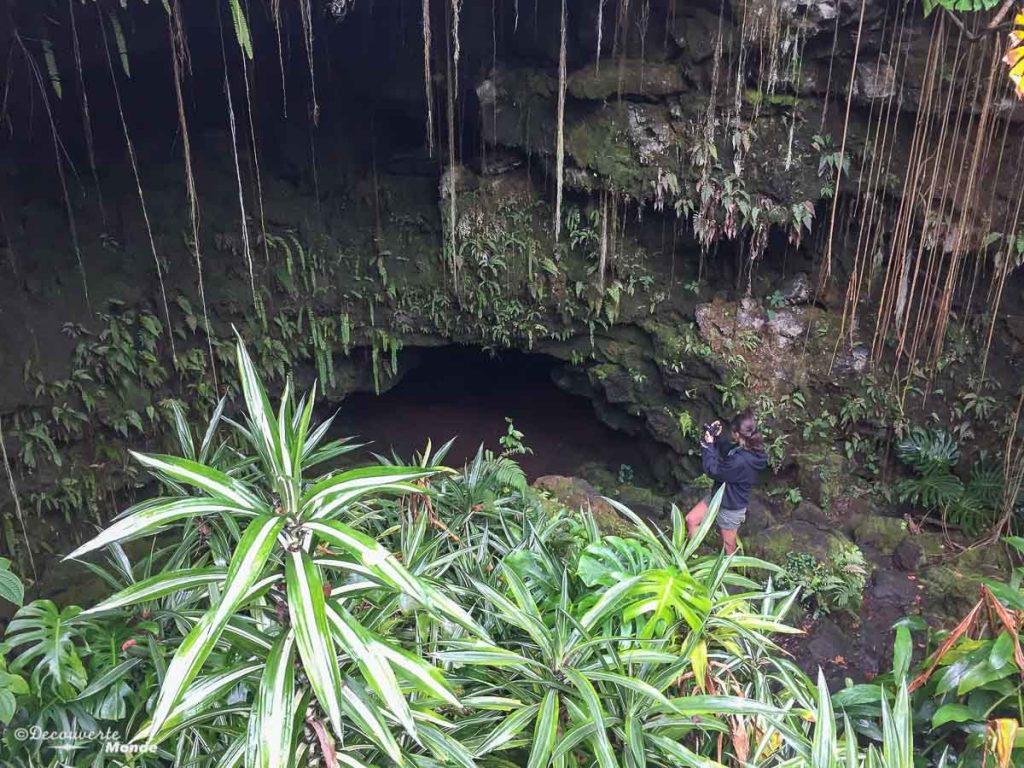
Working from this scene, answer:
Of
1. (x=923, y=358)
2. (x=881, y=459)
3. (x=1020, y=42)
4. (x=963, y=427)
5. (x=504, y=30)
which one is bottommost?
(x=881, y=459)

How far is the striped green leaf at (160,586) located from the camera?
1.25m

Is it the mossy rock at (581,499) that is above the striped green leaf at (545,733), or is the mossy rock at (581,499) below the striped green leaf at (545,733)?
below

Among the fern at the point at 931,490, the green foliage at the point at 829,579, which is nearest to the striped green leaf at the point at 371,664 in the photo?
the green foliage at the point at 829,579

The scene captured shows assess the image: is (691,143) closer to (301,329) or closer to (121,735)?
(301,329)

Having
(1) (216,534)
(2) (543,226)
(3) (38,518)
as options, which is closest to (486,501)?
(1) (216,534)

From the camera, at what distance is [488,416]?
28.5 ft

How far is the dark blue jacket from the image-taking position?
4.12 m

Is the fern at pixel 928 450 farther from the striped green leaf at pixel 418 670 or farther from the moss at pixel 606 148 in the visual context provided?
the striped green leaf at pixel 418 670

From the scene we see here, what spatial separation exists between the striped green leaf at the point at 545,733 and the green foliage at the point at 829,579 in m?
3.79

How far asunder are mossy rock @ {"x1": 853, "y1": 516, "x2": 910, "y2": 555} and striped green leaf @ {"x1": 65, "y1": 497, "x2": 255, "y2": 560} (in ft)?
18.8

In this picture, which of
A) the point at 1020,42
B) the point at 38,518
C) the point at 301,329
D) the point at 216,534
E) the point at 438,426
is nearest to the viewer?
the point at 216,534

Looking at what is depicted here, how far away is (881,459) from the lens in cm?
607

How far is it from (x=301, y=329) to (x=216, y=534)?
14.4 feet

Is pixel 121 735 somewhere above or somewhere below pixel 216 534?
below
